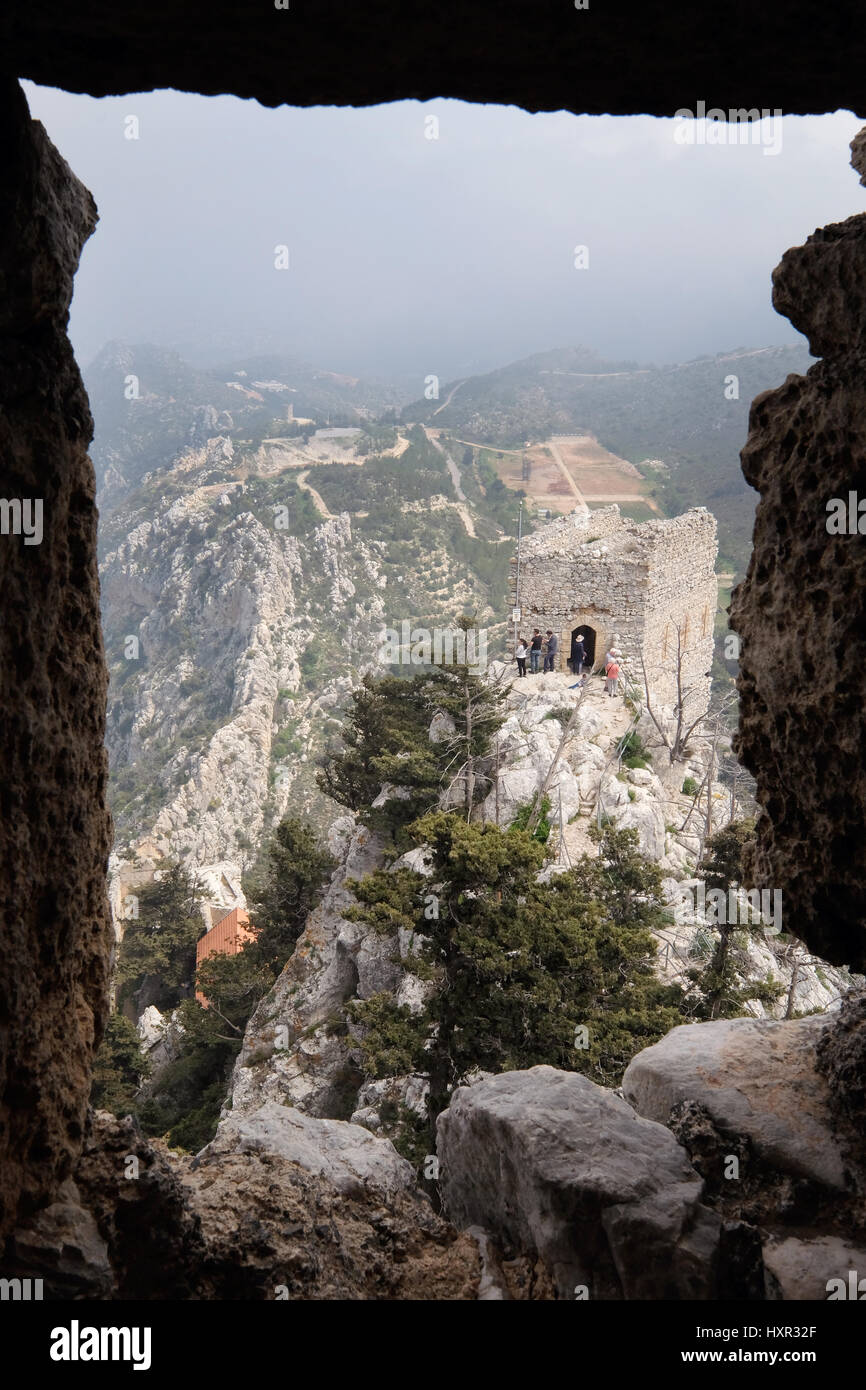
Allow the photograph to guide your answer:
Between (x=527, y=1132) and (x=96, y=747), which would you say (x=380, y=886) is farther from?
(x=96, y=747)

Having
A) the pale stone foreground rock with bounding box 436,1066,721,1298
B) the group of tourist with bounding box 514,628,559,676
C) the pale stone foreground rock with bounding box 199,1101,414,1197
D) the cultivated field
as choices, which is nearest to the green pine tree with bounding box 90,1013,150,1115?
the group of tourist with bounding box 514,628,559,676

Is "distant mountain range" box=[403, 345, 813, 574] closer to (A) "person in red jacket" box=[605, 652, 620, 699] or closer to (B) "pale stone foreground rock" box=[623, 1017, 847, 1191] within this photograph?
(A) "person in red jacket" box=[605, 652, 620, 699]

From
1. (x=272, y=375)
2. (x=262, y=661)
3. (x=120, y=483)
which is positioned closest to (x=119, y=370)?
(x=272, y=375)

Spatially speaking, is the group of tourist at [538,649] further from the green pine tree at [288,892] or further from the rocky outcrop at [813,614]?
the rocky outcrop at [813,614]

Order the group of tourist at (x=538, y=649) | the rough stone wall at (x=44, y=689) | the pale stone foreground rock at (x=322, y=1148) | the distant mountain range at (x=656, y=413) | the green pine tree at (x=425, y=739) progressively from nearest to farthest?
1. the rough stone wall at (x=44, y=689)
2. the pale stone foreground rock at (x=322, y=1148)
3. the green pine tree at (x=425, y=739)
4. the group of tourist at (x=538, y=649)
5. the distant mountain range at (x=656, y=413)

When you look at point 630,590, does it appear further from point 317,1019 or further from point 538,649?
point 317,1019

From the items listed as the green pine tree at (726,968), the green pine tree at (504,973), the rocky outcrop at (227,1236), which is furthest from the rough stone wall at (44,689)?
the green pine tree at (726,968)
